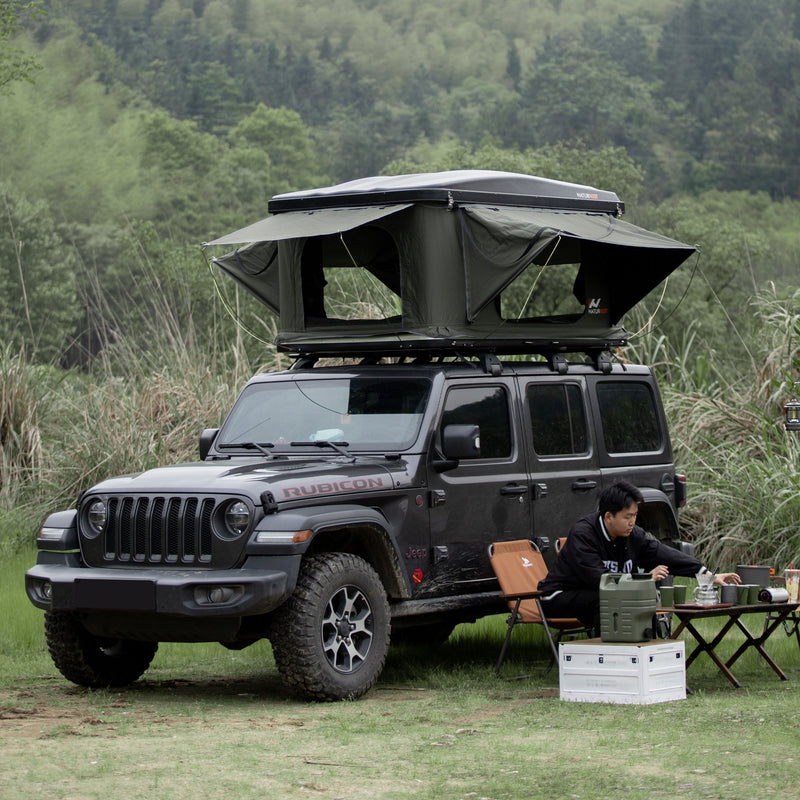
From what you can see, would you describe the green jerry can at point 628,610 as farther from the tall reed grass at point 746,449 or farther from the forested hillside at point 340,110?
the forested hillside at point 340,110

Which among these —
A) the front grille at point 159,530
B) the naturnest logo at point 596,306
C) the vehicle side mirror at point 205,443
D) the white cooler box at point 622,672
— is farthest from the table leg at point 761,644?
the vehicle side mirror at point 205,443

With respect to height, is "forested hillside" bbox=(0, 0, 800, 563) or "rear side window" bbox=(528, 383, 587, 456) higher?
"forested hillside" bbox=(0, 0, 800, 563)

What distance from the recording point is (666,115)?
107812 millimetres

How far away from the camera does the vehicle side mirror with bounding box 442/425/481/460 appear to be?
8.52 metres

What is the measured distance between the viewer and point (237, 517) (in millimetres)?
7914

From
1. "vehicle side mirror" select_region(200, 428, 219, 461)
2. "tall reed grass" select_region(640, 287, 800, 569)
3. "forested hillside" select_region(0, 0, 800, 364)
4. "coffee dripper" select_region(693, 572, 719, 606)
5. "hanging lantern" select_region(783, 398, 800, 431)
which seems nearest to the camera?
"coffee dripper" select_region(693, 572, 719, 606)

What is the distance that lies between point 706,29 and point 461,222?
109 m

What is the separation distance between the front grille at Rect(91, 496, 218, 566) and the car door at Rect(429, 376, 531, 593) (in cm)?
145

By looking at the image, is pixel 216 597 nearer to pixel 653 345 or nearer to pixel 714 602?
pixel 714 602

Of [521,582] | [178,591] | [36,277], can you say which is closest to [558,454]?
[521,582]

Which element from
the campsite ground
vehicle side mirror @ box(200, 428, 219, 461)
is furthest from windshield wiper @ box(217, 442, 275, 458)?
the campsite ground

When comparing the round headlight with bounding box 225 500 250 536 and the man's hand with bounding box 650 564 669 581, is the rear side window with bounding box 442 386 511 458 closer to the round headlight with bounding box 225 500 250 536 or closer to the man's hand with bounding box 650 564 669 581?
the man's hand with bounding box 650 564 669 581

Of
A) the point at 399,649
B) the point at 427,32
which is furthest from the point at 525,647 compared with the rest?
the point at 427,32

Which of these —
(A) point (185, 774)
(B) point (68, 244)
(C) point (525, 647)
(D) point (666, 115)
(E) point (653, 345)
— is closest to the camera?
(A) point (185, 774)
